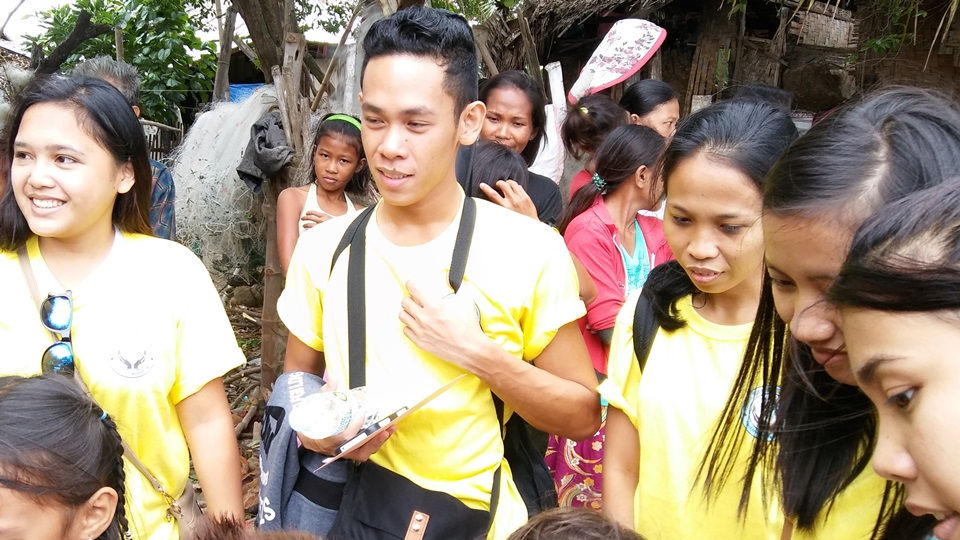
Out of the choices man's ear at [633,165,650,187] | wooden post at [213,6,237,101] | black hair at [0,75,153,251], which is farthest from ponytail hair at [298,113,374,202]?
wooden post at [213,6,237,101]

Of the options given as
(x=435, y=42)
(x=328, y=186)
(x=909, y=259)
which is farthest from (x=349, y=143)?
(x=909, y=259)

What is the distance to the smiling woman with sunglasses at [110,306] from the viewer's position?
181cm

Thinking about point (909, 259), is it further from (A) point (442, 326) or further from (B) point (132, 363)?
(B) point (132, 363)

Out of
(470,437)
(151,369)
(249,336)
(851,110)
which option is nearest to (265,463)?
(151,369)

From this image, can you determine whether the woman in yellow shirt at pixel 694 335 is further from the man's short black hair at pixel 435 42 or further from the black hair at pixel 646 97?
the black hair at pixel 646 97

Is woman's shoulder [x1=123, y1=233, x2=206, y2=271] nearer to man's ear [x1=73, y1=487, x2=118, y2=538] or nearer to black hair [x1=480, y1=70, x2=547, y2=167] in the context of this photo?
man's ear [x1=73, y1=487, x2=118, y2=538]

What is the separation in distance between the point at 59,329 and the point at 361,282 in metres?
0.72

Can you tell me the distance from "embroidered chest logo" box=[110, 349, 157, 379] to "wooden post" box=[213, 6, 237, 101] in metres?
6.31

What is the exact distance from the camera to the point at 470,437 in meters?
1.80

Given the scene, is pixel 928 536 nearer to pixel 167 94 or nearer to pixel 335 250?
pixel 335 250

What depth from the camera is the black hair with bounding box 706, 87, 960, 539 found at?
1.13m

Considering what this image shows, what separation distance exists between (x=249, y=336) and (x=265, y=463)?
5138mm

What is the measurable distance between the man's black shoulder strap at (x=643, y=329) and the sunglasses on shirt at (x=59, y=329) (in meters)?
1.34

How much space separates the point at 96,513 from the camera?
1.58 meters
